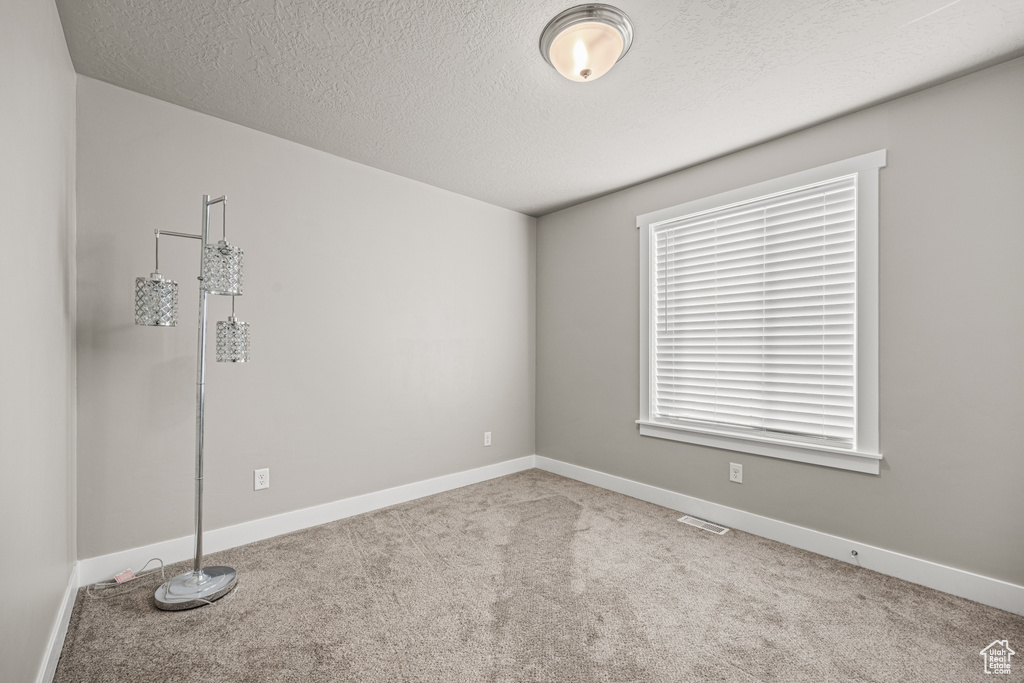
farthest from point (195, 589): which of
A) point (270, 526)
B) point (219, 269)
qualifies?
point (219, 269)

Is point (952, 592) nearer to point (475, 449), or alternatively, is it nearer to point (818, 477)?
point (818, 477)

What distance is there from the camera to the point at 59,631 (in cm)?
173

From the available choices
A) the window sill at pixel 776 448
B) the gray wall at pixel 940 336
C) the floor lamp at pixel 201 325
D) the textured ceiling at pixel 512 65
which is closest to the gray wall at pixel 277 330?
the textured ceiling at pixel 512 65

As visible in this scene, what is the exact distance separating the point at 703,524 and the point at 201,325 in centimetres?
320

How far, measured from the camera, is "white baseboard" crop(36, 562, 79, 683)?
151 cm

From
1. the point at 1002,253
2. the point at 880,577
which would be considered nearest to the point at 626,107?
the point at 1002,253

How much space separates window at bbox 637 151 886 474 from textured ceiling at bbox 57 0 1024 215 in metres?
0.45

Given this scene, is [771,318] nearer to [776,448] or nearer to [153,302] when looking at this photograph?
[776,448]

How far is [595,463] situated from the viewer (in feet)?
12.5

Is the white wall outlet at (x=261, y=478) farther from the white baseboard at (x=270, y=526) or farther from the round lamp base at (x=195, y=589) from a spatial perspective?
the round lamp base at (x=195, y=589)

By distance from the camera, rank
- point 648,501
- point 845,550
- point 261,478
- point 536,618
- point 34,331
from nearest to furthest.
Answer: point 34,331, point 536,618, point 845,550, point 261,478, point 648,501

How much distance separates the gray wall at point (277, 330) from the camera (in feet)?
7.29

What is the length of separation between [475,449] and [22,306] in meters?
3.00

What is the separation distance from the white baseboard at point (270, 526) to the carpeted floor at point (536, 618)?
0.30ft
